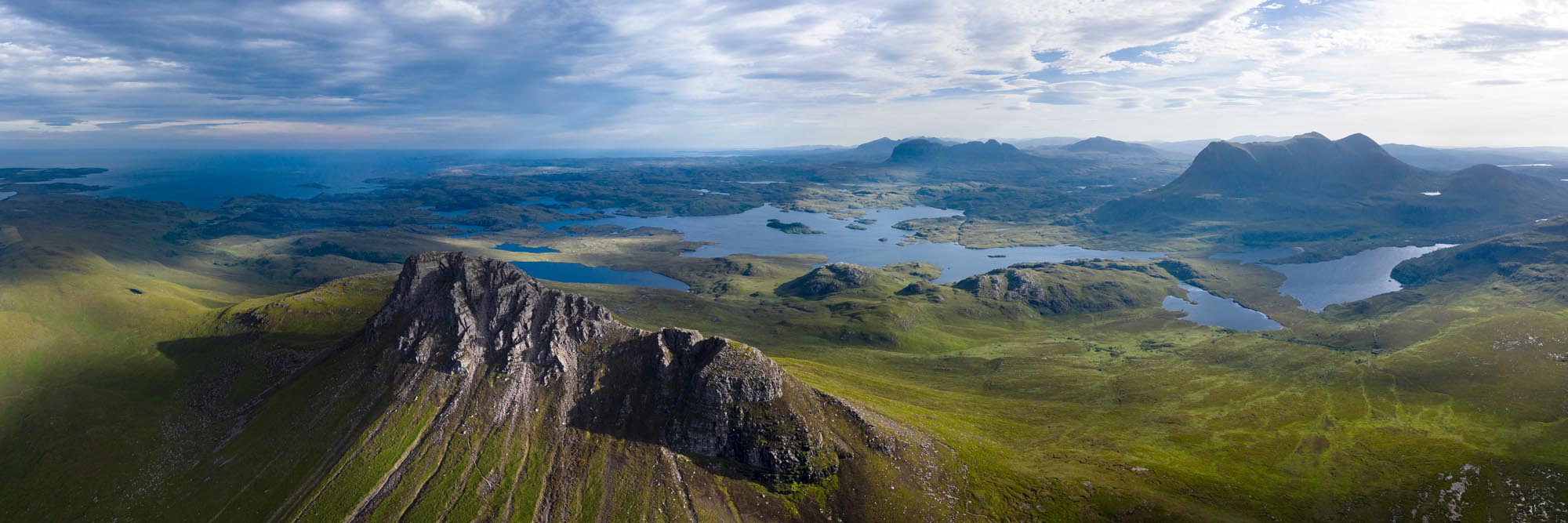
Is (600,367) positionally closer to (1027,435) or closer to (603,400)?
(603,400)

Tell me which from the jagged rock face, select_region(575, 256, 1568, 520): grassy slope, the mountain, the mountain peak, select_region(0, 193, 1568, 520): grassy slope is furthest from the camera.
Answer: select_region(575, 256, 1568, 520): grassy slope

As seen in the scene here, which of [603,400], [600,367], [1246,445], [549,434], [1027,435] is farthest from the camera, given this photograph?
[1246,445]

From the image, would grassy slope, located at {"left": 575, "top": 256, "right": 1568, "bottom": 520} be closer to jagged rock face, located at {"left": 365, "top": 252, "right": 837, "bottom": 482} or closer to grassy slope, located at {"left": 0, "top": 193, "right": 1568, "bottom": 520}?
grassy slope, located at {"left": 0, "top": 193, "right": 1568, "bottom": 520}

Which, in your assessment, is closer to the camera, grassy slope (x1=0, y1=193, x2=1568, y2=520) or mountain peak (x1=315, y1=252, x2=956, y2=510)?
mountain peak (x1=315, y1=252, x2=956, y2=510)

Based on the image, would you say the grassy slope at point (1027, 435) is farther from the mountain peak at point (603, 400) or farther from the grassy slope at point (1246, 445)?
the mountain peak at point (603, 400)

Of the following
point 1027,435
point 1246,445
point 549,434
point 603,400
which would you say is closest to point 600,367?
point 603,400

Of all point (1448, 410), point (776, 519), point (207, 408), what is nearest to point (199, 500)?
point (207, 408)

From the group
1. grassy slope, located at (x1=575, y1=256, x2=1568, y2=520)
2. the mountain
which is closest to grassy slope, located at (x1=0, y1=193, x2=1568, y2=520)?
grassy slope, located at (x1=575, y1=256, x2=1568, y2=520)
